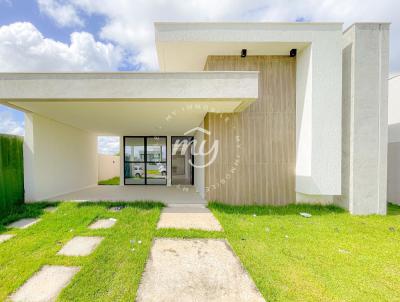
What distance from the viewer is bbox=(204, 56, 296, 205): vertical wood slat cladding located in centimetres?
631

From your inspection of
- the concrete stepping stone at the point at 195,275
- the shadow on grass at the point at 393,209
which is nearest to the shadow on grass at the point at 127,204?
the concrete stepping stone at the point at 195,275

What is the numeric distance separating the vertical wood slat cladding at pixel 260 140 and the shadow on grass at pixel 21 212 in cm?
488

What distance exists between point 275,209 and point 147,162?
7.37 m

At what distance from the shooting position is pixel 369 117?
5.60 m

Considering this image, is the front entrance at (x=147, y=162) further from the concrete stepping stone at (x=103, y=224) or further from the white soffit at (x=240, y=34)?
the concrete stepping stone at (x=103, y=224)

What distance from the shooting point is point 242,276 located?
8.89 ft

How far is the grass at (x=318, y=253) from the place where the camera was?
7.99 ft

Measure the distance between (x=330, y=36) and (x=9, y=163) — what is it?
1029 centimetres

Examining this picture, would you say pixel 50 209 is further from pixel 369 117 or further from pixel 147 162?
pixel 369 117

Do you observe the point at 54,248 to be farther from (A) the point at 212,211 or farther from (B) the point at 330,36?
(B) the point at 330,36

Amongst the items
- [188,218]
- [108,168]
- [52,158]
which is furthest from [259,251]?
[108,168]

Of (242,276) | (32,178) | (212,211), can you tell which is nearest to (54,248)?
(242,276)

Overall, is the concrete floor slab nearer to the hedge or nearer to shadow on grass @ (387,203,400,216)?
the hedge

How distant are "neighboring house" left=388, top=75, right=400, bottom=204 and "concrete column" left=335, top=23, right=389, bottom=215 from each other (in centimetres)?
243
